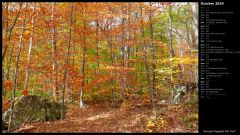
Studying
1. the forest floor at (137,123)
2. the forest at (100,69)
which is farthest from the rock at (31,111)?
the forest floor at (137,123)

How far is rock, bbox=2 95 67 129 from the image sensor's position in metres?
13.2

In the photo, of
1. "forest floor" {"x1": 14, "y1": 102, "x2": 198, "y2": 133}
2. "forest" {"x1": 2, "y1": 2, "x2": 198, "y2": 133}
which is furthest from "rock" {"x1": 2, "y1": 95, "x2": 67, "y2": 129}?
"forest floor" {"x1": 14, "y1": 102, "x2": 198, "y2": 133}

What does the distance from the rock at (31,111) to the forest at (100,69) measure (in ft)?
0.14

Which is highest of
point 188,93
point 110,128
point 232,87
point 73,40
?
point 73,40

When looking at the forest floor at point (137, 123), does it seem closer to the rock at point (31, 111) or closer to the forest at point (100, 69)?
the forest at point (100, 69)

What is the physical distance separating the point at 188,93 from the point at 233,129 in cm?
576

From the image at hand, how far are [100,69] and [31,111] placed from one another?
8.68 metres

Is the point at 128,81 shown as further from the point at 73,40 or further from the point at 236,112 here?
the point at 236,112

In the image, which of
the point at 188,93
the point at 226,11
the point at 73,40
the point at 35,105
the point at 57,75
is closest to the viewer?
the point at 226,11

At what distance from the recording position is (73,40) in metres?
20.9

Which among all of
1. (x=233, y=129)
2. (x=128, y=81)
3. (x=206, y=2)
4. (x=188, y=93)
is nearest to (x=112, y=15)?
(x=128, y=81)

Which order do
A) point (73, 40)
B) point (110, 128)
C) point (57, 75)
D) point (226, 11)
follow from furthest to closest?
point (73, 40) → point (57, 75) → point (110, 128) → point (226, 11)

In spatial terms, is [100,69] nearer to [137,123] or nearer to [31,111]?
[31,111]

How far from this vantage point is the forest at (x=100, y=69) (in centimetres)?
1291
